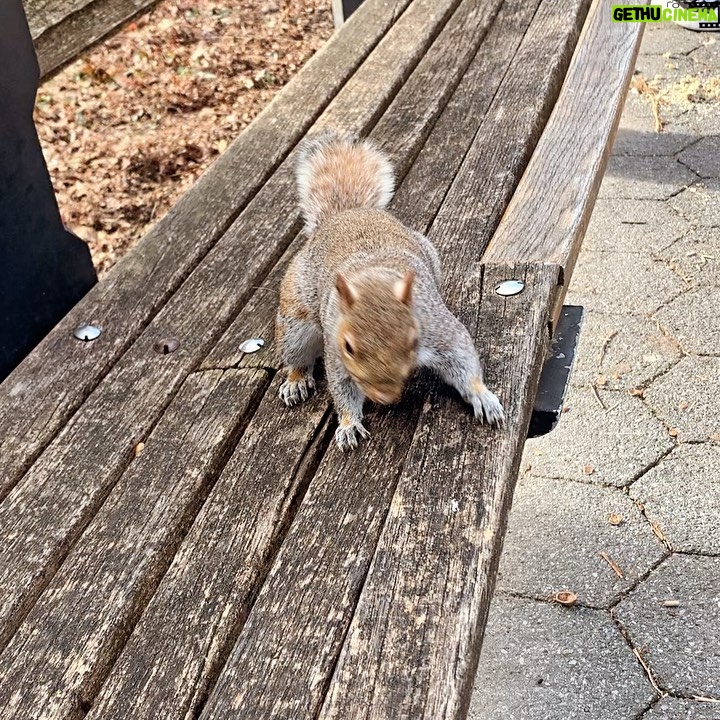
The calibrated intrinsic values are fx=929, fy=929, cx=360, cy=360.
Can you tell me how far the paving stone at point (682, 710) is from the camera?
1.18 metres

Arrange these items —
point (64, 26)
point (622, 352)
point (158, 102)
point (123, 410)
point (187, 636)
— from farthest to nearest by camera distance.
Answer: point (158, 102) < point (622, 352) < point (64, 26) < point (123, 410) < point (187, 636)

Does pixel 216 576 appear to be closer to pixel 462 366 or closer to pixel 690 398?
pixel 462 366

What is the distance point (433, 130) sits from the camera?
61.6 inches

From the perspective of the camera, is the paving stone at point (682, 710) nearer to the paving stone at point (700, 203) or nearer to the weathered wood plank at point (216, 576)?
the weathered wood plank at point (216, 576)

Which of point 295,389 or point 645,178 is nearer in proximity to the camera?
point 295,389

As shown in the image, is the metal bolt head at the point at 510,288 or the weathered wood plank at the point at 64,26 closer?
the metal bolt head at the point at 510,288

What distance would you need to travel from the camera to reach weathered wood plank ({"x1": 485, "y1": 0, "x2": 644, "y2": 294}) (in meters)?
1.22

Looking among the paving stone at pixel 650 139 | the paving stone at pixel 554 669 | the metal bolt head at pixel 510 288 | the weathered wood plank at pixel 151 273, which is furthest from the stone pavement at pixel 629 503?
the weathered wood plank at pixel 151 273

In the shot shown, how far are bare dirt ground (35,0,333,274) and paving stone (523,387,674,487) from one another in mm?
1113

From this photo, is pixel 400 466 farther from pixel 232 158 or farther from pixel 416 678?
pixel 232 158

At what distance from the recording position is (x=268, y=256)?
134cm

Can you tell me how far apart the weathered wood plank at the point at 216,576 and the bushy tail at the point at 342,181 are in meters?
0.40

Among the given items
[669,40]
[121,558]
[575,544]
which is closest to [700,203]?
[669,40]

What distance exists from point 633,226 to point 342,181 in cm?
107
